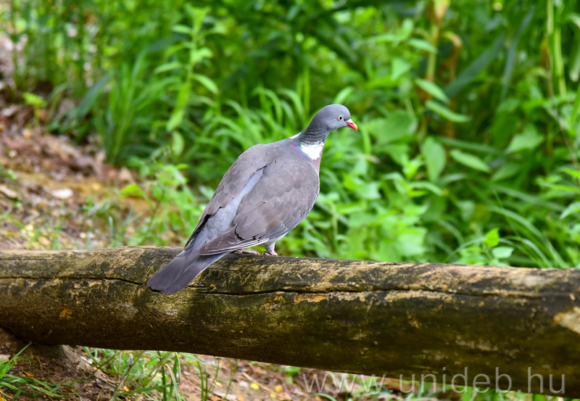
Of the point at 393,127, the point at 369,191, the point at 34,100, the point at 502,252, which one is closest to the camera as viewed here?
the point at 502,252

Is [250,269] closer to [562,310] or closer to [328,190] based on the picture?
[562,310]

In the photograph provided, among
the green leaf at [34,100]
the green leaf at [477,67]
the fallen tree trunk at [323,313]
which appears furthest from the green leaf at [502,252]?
the green leaf at [34,100]

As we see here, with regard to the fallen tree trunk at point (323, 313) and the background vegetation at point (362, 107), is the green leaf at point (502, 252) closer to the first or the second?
the background vegetation at point (362, 107)

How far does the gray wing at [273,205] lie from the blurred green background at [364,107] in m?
1.02

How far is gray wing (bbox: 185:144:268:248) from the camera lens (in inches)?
77.7

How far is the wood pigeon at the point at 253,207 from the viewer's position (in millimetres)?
1643

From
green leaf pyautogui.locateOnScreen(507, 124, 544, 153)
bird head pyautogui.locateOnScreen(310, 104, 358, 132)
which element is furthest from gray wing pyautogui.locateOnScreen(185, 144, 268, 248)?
green leaf pyautogui.locateOnScreen(507, 124, 544, 153)

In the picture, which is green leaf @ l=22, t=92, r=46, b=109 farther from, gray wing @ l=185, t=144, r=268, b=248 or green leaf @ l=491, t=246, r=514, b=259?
green leaf @ l=491, t=246, r=514, b=259

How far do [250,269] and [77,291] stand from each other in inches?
24.4

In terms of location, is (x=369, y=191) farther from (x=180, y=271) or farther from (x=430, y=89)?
(x=180, y=271)

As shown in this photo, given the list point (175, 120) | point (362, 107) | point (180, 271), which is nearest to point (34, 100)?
point (175, 120)

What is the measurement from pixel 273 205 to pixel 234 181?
0.64 feet

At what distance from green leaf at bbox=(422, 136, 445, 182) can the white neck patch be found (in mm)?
1473

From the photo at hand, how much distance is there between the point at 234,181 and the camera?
2096mm
